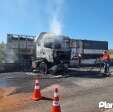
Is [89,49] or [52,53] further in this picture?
[89,49]

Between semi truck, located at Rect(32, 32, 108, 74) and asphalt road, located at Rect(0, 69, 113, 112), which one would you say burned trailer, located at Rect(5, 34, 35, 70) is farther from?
asphalt road, located at Rect(0, 69, 113, 112)

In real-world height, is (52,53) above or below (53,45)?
below

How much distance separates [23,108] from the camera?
10.9 meters

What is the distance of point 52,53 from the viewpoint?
22.1 metres

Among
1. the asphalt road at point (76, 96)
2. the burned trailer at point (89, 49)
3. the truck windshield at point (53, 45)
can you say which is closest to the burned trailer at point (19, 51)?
the truck windshield at point (53, 45)

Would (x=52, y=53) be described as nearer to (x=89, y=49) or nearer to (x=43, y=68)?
(x=43, y=68)

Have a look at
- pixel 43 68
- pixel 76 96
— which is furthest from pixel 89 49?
pixel 76 96

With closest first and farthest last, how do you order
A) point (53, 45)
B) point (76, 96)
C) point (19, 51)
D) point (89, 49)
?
point (76, 96), point (53, 45), point (19, 51), point (89, 49)

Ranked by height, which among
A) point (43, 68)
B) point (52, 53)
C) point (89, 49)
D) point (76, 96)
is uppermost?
point (89, 49)

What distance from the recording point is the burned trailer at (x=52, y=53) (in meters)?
22.0

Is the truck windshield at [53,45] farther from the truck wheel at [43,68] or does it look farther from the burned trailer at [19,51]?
the burned trailer at [19,51]

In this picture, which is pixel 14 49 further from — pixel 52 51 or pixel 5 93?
pixel 5 93

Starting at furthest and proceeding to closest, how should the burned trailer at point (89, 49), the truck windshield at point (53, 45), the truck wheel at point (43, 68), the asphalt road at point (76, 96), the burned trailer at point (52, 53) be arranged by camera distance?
Answer: the burned trailer at point (89, 49)
the truck wheel at point (43, 68)
the truck windshield at point (53, 45)
the burned trailer at point (52, 53)
the asphalt road at point (76, 96)

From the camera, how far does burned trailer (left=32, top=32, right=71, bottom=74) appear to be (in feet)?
72.3
